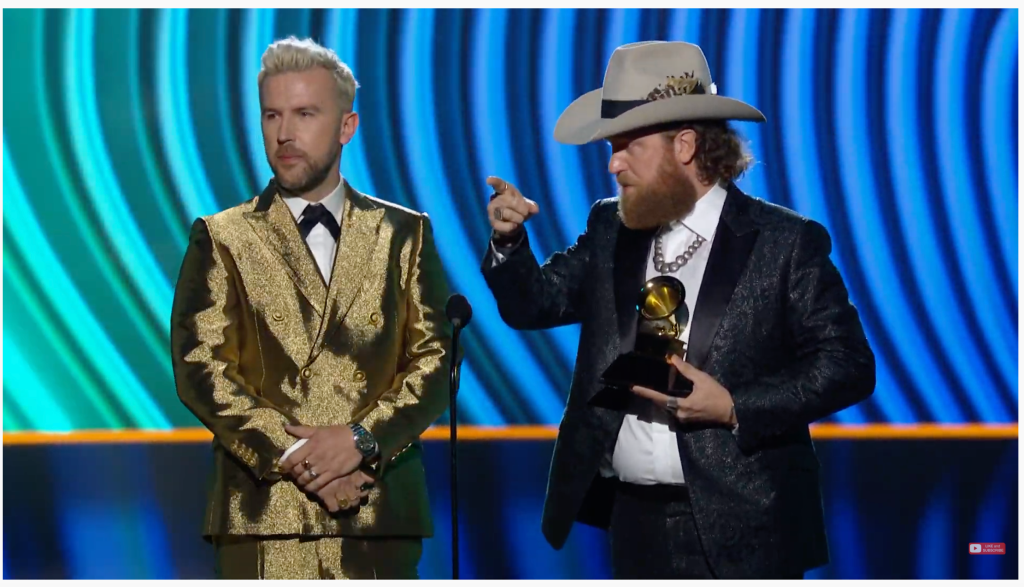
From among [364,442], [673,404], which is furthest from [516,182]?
[673,404]

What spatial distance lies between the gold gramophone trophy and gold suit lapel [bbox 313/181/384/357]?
769 millimetres

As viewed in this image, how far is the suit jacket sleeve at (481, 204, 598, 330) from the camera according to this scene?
118 inches

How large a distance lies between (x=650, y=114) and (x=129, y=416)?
95.0 inches

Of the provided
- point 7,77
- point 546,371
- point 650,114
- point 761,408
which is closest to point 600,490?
point 761,408

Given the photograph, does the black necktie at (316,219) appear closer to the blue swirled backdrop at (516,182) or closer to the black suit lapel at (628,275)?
the black suit lapel at (628,275)

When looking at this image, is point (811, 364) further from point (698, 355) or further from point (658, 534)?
point (658, 534)

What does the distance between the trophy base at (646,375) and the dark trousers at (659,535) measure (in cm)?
28

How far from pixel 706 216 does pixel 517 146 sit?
4.36 ft

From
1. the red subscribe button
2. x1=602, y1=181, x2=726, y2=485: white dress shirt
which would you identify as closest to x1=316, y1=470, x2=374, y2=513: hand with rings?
x1=602, y1=181, x2=726, y2=485: white dress shirt

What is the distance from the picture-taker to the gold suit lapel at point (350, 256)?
10.5 ft

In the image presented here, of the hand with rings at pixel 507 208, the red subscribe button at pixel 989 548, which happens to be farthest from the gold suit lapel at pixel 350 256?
the red subscribe button at pixel 989 548

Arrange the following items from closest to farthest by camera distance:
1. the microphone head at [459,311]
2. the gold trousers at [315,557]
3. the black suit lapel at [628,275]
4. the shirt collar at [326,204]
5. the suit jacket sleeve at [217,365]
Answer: the microphone head at [459,311], the black suit lapel at [628,275], the suit jacket sleeve at [217,365], the gold trousers at [315,557], the shirt collar at [326,204]

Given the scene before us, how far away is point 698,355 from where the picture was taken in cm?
291

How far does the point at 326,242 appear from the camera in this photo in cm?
330
